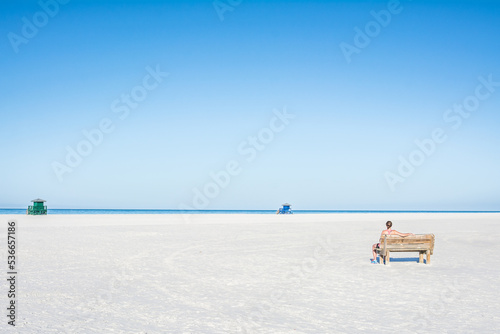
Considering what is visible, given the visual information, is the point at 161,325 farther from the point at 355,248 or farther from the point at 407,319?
the point at 355,248

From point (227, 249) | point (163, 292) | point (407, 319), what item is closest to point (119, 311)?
point (163, 292)

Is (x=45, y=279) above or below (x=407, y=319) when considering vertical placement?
below

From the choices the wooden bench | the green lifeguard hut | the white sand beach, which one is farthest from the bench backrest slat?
the green lifeguard hut

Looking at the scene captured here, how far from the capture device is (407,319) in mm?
6777

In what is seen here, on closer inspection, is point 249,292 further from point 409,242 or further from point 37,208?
point 37,208

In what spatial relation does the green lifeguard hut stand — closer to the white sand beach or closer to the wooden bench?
the white sand beach

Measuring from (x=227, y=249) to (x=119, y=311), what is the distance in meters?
9.38

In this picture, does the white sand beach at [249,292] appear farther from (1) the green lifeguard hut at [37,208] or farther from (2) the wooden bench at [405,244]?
(1) the green lifeguard hut at [37,208]

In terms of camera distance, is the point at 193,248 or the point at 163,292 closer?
the point at 163,292

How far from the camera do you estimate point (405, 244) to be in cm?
1294

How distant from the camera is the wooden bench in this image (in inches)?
503

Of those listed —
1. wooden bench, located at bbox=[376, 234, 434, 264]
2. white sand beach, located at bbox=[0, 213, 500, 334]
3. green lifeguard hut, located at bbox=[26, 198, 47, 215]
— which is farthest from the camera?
green lifeguard hut, located at bbox=[26, 198, 47, 215]

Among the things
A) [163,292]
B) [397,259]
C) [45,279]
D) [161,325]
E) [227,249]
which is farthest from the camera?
[227,249]

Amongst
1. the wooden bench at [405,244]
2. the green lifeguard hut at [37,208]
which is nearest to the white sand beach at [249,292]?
the wooden bench at [405,244]
